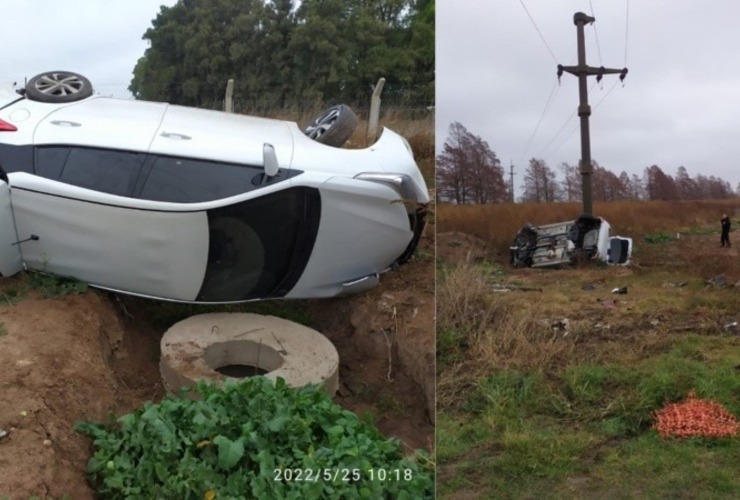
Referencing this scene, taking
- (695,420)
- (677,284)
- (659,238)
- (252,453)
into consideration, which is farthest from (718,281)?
(252,453)

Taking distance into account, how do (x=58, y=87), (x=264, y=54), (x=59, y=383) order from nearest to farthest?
(x=59, y=383) < (x=58, y=87) < (x=264, y=54)

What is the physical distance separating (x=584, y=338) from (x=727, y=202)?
2.46 feet

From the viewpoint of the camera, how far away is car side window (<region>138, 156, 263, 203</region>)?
15.1 ft

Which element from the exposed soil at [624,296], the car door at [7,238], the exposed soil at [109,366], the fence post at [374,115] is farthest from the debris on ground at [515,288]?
the car door at [7,238]

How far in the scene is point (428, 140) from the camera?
4.24 metres

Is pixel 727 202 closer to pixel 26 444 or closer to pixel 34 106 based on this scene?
pixel 26 444

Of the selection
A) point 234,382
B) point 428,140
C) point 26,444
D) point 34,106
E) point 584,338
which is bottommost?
point 26,444

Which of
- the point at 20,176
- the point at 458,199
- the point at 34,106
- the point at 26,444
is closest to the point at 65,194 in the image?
the point at 20,176

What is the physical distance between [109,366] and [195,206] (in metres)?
1.15

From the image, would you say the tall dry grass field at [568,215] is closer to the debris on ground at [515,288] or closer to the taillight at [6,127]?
the debris on ground at [515,288]

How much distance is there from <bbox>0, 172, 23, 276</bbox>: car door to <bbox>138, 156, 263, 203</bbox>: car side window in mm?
822

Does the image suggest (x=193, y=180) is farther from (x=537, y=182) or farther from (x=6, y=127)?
(x=537, y=182)

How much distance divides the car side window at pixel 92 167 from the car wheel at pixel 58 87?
0.50 metres

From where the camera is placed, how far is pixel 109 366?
4.67 metres
